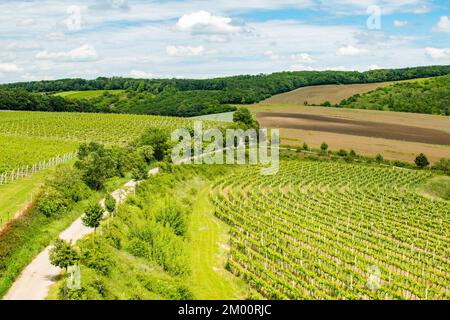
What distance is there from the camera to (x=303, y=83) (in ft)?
625

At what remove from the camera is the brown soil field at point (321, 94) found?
524ft

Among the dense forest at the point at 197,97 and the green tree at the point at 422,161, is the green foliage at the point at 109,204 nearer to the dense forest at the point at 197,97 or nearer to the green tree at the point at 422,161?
the green tree at the point at 422,161

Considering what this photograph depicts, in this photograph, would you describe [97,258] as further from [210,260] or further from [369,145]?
[369,145]


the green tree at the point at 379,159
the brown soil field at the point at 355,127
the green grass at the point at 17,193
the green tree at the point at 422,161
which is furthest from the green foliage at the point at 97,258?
the brown soil field at the point at 355,127

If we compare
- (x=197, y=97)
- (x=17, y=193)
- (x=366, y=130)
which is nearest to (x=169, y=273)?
(x=17, y=193)

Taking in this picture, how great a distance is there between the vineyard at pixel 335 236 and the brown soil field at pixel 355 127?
1182 inches

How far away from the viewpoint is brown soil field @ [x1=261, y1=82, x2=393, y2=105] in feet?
524

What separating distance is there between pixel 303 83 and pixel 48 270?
16824 centimetres

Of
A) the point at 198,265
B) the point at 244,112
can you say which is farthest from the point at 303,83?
the point at 198,265

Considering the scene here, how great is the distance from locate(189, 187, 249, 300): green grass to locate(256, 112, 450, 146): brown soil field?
199ft

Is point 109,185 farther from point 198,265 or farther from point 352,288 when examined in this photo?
point 352,288

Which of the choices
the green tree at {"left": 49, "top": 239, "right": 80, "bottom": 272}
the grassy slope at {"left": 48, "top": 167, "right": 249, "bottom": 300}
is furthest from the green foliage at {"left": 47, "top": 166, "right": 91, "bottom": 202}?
the green tree at {"left": 49, "top": 239, "right": 80, "bottom": 272}

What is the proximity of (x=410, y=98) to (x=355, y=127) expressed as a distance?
136 ft

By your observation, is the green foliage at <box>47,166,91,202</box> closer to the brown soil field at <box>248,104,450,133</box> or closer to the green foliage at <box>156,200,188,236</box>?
the green foliage at <box>156,200,188,236</box>
